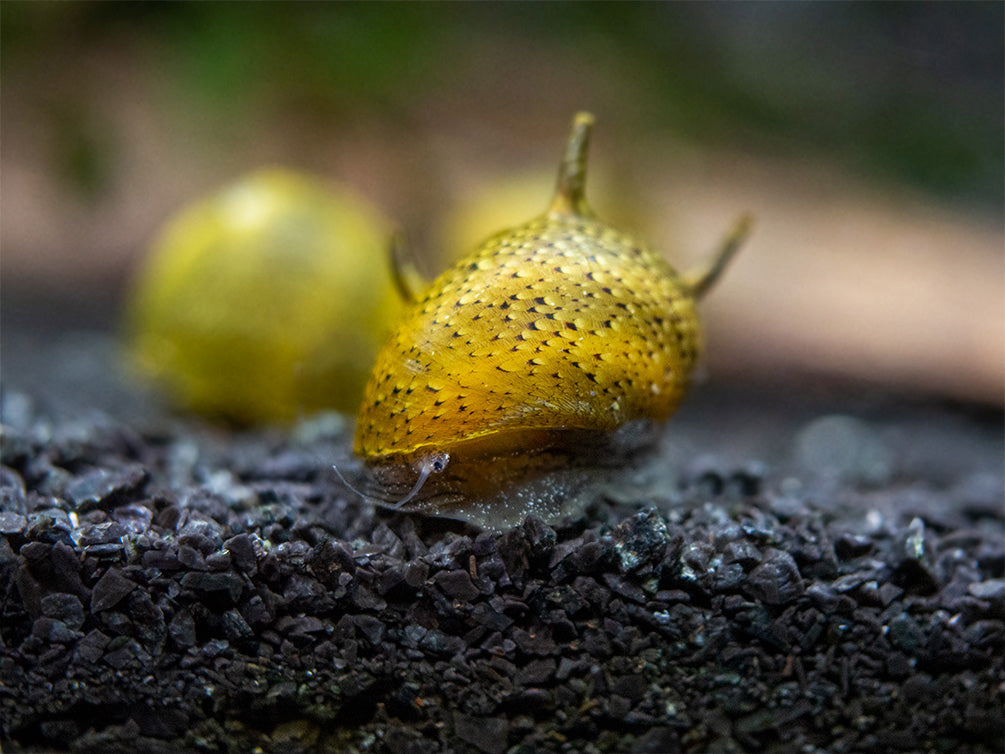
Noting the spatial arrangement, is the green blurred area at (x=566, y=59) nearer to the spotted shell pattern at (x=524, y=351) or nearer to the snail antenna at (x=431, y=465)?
the spotted shell pattern at (x=524, y=351)

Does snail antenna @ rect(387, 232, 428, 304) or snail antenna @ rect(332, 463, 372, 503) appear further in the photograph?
snail antenna @ rect(387, 232, 428, 304)

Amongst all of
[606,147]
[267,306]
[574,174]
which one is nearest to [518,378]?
[574,174]

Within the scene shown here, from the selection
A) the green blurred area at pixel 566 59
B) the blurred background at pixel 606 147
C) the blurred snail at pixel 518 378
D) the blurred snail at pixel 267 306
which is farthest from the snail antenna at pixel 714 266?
the green blurred area at pixel 566 59

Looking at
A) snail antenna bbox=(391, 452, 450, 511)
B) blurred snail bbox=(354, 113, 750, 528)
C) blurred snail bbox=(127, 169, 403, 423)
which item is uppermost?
blurred snail bbox=(127, 169, 403, 423)

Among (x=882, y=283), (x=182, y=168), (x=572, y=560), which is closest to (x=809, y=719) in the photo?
(x=572, y=560)

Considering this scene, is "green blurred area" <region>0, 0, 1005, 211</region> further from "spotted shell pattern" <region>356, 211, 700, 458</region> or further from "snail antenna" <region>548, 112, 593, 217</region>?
"spotted shell pattern" <region>356, 211, 700, 458</region>

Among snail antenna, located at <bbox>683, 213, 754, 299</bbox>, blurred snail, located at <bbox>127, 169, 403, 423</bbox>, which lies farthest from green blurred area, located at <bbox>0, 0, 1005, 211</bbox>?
snail antenna, located at <bbox>683, 213, 754, 299</bbox>
